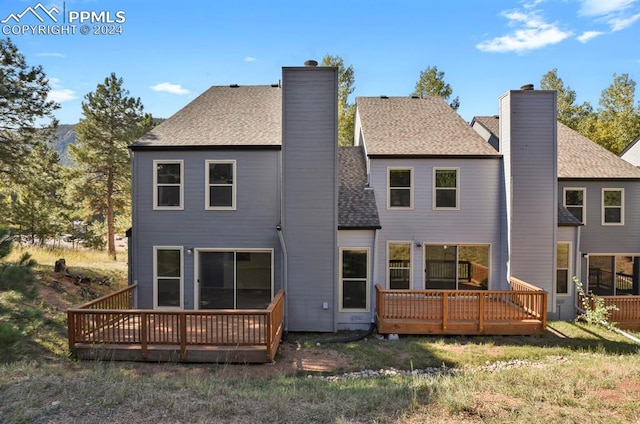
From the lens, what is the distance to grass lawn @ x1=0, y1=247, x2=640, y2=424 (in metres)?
4.11

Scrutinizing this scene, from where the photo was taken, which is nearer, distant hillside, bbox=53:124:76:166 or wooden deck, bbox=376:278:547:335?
wooden deck, bbox=376:278:547:335

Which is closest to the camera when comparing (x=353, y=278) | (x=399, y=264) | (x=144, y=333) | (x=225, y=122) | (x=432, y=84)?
(x=144, y=333)

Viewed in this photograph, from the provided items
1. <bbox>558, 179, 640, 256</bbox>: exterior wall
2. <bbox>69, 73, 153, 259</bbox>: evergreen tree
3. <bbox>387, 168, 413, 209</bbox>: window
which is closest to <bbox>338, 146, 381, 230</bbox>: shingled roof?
<bbox>387, 168, 413, 209</bbox>: window

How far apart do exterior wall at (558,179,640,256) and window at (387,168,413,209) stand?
19.3ft

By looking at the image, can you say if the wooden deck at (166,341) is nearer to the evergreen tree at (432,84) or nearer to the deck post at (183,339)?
the deck post at (183,339)

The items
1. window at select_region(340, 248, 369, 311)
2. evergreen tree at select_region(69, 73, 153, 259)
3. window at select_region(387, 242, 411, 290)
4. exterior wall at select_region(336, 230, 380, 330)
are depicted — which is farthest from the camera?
evergreen tree at select_region(69, 73, 153, 259)

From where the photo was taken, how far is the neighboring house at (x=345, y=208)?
9.49 m

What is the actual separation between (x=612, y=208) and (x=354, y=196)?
390 inches

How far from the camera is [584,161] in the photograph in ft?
41.5

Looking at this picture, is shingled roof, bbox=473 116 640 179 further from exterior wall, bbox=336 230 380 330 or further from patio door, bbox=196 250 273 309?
patio door, bbox=196 250 273 309

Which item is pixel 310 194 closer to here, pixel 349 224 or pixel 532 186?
pixel 349 224

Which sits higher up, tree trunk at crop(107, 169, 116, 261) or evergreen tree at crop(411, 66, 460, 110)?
evergreen tree at crop(411, 66, 460, 110)

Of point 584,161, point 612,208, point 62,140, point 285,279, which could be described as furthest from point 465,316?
point 62,140

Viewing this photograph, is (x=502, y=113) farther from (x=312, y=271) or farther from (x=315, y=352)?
(x=315, y=352)
